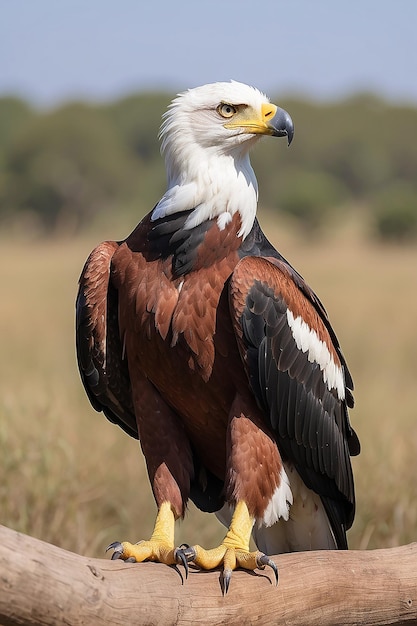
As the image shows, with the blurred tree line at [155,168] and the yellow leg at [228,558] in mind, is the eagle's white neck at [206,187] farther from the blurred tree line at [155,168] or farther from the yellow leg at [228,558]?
the blurred tree line at [155,168]

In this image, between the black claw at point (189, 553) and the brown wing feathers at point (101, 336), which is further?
the brown wing feathers at point (101, 336)

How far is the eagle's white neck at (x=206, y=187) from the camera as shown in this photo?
4262 millimetres

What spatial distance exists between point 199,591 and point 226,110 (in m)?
1.88

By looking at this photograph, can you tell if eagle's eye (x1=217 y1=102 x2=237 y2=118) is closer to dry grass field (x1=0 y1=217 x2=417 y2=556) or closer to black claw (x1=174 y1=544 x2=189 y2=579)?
black claw (x1=174 y1=544 x2=189 y2=579)

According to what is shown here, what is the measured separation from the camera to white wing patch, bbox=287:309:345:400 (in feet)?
14.4

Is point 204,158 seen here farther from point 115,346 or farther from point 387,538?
point 387,538

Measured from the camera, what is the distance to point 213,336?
4.20 metres

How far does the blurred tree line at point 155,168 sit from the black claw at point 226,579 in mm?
19999

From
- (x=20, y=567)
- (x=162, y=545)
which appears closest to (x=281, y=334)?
(x=162, y=545)

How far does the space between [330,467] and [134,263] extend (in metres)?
1.21

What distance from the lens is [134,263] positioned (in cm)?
425

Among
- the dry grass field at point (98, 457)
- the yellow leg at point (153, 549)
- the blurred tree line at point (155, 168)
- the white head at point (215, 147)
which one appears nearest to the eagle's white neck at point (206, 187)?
→ the white head at point (215, 147)

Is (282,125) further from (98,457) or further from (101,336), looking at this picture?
(98,457)

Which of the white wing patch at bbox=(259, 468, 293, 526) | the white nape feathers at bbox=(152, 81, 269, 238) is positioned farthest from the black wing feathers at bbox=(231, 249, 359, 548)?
the white nape feathers at bbox=(152, 81, 269, 238)
